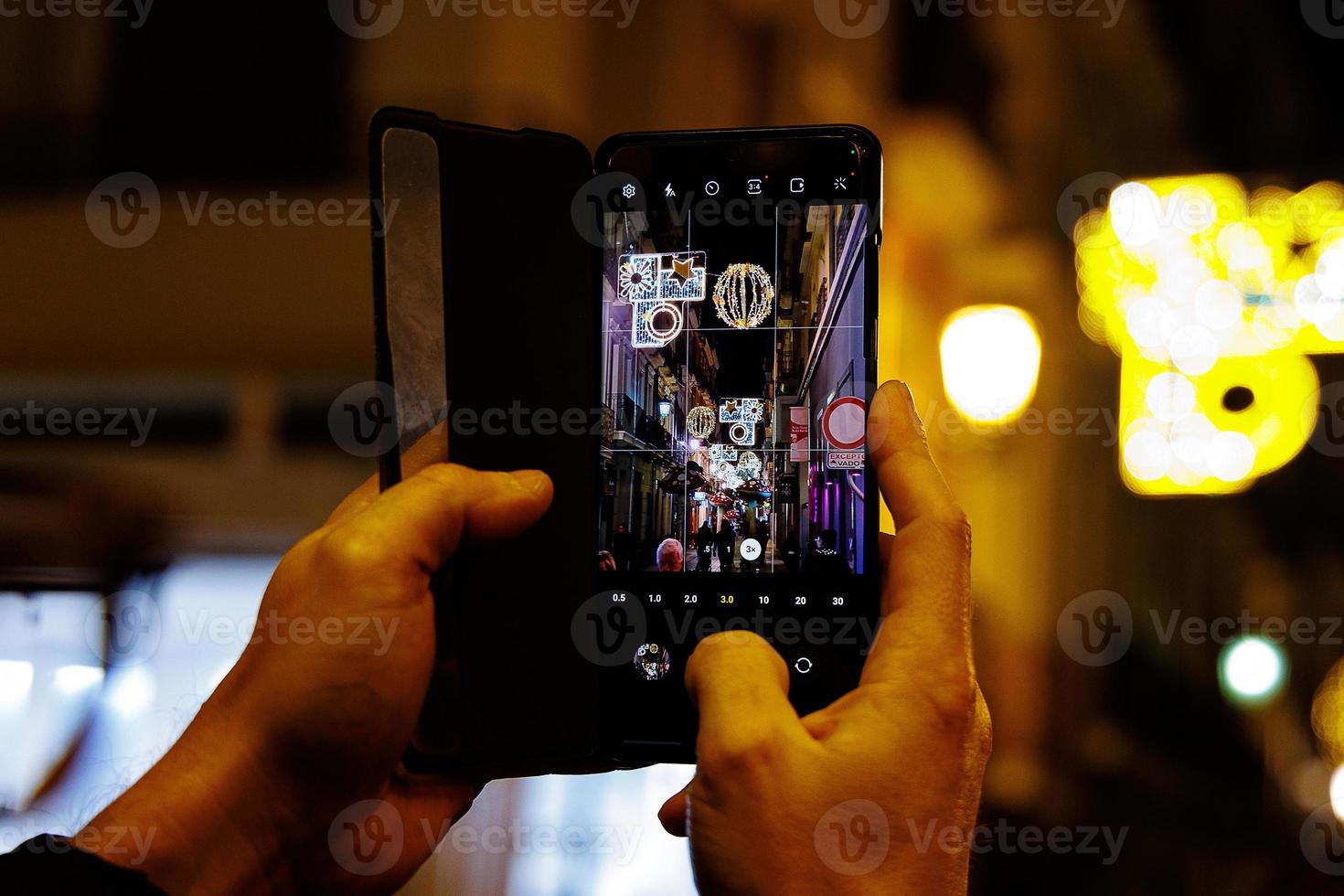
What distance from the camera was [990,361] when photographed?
79cm

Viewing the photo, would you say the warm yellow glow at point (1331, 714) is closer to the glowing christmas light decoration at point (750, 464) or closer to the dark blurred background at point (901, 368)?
the dark blurred background at point (901, 368)

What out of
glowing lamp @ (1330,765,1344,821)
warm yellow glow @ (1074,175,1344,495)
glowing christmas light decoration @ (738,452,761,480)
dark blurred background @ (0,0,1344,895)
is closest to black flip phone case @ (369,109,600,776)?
glowing christmas light decoration @ (738,452,761,480)

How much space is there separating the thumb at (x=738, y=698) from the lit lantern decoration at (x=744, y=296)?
7.9 inches

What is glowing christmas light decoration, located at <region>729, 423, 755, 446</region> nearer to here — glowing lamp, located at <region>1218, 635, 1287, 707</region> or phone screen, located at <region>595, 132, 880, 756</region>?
phone screen, located at <region>595, 132, 880, 756</region>

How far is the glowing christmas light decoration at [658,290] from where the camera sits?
49cm

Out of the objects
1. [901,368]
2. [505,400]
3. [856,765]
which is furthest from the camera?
[901,368]

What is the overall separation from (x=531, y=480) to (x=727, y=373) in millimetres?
144

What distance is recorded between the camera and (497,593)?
0.45m

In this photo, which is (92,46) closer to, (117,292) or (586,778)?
(117,292)

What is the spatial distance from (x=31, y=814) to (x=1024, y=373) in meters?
1.23

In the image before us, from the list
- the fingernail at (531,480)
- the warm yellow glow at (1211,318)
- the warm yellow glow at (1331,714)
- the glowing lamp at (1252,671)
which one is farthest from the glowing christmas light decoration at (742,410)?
the warm yellow glow at (1331,714)

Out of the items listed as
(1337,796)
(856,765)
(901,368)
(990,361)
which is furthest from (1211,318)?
(856,765)

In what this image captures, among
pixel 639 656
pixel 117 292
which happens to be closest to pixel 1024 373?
pixel 639 656

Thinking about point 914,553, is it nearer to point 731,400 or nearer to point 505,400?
point 731,400
